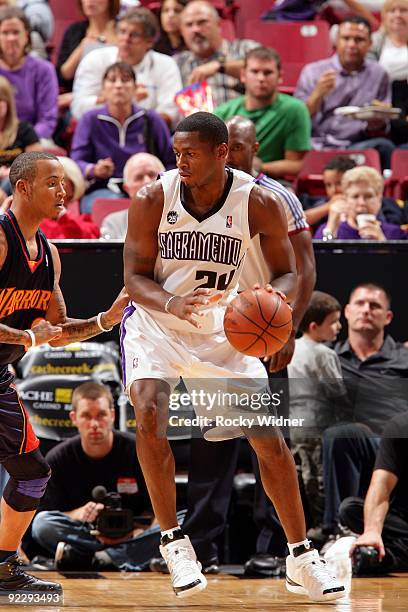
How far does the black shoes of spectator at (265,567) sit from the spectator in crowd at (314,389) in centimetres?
46

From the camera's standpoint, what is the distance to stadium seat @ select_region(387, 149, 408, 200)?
874cm

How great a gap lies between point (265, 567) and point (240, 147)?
7.75ft

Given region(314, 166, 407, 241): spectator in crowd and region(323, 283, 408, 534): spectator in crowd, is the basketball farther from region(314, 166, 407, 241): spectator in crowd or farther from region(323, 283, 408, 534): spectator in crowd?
→ region(314, 166, 407, 241): spectator in crowd

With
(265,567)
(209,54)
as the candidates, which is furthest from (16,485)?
(209,54)

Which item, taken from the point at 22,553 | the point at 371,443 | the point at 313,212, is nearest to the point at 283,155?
the point at 313,212

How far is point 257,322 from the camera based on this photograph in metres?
4.59

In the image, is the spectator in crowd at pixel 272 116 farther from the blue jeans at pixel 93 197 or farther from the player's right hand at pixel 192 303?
the player's right hand at pixel 192 303

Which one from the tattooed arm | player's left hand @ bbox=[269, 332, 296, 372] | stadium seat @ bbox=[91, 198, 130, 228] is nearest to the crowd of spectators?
stadium seat @ bbox=[91, 198, 130, 228]

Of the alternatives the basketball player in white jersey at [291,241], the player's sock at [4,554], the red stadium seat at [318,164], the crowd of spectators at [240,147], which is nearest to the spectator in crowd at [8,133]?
the crowd of spectators at [240,147]

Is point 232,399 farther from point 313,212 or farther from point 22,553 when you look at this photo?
point 313,212

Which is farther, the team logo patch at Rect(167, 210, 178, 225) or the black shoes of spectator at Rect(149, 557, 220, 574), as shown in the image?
the black shoes of spectator at Rect(149, 557, 220, 574)

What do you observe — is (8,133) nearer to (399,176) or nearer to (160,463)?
(399,176)

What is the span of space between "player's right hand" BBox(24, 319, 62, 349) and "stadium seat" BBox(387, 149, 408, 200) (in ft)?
15.5

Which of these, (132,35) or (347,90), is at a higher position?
(132,35)
